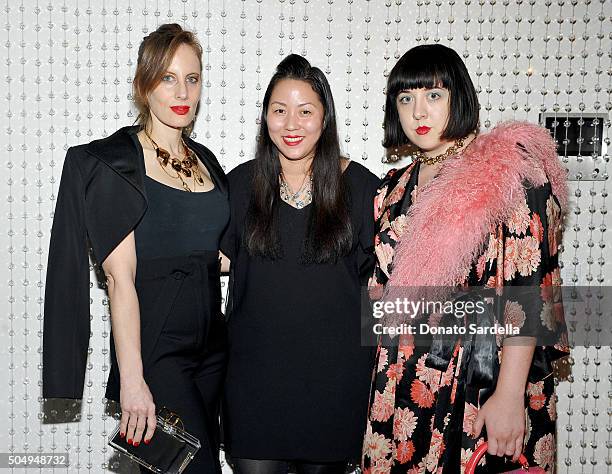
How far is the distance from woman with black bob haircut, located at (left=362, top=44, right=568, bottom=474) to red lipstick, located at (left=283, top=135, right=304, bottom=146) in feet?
0.86

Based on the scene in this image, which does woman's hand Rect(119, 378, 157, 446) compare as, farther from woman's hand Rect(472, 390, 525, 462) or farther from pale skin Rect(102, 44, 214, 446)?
woman's hand Rect(472, 390, 525, 462)

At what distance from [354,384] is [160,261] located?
1.98ft

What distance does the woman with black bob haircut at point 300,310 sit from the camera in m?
1.73

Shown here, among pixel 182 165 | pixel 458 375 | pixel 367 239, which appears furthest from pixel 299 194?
pixel 458 375

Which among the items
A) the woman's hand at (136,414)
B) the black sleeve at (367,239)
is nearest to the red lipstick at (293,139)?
the black sleeve at (367,239)

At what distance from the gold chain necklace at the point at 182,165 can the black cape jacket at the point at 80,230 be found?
0.19 ft

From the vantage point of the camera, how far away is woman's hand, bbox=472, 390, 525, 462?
140cm

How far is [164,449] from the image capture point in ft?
5.04

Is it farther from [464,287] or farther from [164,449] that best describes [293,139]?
[164,449]

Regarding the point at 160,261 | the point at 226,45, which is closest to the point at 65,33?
the point at 226,45

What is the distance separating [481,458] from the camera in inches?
57.2

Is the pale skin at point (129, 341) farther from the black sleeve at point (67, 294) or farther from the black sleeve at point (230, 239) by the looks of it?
the black sleeve at point (230, 239)

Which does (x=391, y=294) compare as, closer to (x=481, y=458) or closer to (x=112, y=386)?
(x=481, y=458)

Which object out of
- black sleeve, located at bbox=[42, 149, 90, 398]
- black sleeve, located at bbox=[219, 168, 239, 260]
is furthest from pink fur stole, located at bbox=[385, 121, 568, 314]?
black sleeve, located at bbox=[42, 149, 90, 398]
